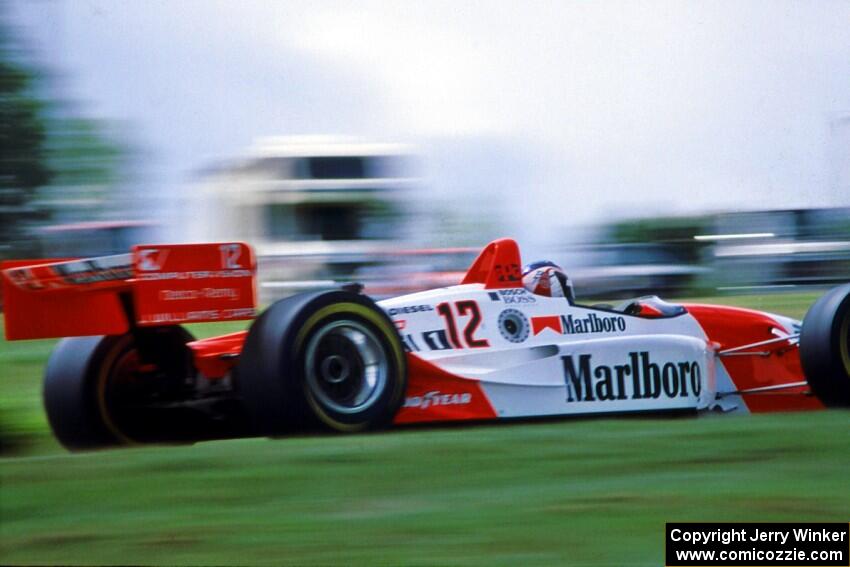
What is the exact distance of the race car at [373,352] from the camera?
18.6ft

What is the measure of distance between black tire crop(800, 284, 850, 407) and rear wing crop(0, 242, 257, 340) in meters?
3.23

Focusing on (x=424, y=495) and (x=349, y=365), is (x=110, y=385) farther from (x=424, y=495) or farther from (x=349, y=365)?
(x=424, y=495)

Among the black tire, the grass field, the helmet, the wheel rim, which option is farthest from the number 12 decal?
the black tire

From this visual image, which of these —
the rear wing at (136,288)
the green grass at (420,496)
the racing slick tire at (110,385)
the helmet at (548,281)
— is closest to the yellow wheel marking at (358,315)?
the rear wing at (136,288)

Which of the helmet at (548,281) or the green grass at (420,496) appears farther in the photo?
the helmet at (548,281)

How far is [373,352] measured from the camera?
6.08m

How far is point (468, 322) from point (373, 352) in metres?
0.81

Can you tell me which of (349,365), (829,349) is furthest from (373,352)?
(829,349)

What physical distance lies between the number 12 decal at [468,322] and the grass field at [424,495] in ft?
3.63

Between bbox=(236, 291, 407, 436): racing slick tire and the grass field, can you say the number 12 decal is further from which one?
the grass field

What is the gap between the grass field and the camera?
374 cm

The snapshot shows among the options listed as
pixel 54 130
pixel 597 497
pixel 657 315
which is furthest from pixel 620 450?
pixel 54 130

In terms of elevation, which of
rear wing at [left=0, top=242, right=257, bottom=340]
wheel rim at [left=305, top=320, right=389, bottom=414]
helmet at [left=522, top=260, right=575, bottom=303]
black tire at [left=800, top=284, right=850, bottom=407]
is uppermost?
rear wing at [left=0, top=242, right=257, bottom=340]

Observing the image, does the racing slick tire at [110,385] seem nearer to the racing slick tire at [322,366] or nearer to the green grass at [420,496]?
the racing slick tire at [322,366]
